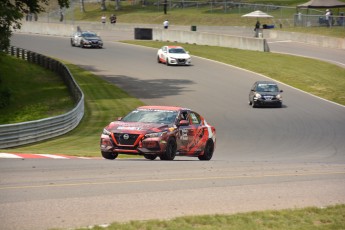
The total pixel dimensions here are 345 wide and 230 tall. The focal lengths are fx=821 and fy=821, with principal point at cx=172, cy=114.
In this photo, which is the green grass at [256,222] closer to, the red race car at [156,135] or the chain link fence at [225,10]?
the red race car at [156,135]

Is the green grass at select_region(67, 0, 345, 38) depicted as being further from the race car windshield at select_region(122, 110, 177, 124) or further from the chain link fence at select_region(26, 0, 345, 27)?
the race car windshield at select_region(122, 110, 177, 124)

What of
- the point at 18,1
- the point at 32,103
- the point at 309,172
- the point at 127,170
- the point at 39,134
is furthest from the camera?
the point at 18,1

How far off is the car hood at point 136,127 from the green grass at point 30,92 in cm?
1861

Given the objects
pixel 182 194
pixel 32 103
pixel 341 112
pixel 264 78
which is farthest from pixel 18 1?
pixel 182 194

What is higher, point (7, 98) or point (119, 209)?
point (119, 209)

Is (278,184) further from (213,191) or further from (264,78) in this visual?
(264,78)

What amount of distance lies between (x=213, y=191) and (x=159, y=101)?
32335mm

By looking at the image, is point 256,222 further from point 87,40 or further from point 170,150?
point 87,40

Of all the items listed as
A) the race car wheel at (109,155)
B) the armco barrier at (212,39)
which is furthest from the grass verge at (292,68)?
the race car wheel at (109,155)

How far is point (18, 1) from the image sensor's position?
166ft

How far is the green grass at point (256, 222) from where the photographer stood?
408 inches

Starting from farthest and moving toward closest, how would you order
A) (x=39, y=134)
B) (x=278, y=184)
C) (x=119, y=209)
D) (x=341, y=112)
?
(x=341, y=112) → (x=39, y=134) → (x=278, y=184) → (x=119, y=209)

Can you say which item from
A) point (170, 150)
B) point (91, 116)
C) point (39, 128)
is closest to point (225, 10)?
point (91, 116)

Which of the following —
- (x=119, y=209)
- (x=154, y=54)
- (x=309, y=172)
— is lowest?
(x=154, y=54)
